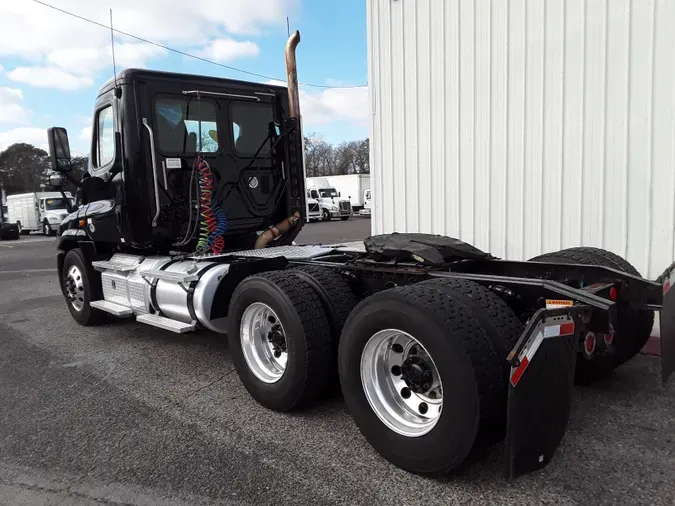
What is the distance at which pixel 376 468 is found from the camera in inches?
126

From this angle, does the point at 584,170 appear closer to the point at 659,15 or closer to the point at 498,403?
the point at 659,15

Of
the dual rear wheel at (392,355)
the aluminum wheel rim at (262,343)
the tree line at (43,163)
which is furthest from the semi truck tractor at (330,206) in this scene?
the dual rear wheel at (392,355)

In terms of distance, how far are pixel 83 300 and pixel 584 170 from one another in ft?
20.2

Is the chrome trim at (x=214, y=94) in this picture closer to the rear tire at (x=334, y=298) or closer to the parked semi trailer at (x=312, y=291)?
the parked semi trailer at (x=312, y=291)

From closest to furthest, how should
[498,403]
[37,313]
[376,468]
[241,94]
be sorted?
[498,403] → [376,468] → [241,94] → [37,313]

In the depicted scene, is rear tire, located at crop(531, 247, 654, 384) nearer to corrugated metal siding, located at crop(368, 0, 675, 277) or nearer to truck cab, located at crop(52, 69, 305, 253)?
corrugated metal siding, located at crop(368, 0, 675, 277)

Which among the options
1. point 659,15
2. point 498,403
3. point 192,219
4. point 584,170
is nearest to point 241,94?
point 192,219

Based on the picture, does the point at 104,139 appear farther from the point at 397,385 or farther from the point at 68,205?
the point at 397,385

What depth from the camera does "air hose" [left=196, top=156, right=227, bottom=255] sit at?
5.89 metres

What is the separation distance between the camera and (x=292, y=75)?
236 inches

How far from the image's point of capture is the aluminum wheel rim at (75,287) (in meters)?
7.09

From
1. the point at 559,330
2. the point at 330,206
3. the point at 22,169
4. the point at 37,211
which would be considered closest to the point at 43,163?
the point at 22,169

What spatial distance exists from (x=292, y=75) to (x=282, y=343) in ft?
10.4

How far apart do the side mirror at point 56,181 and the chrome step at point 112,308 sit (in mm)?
1481
